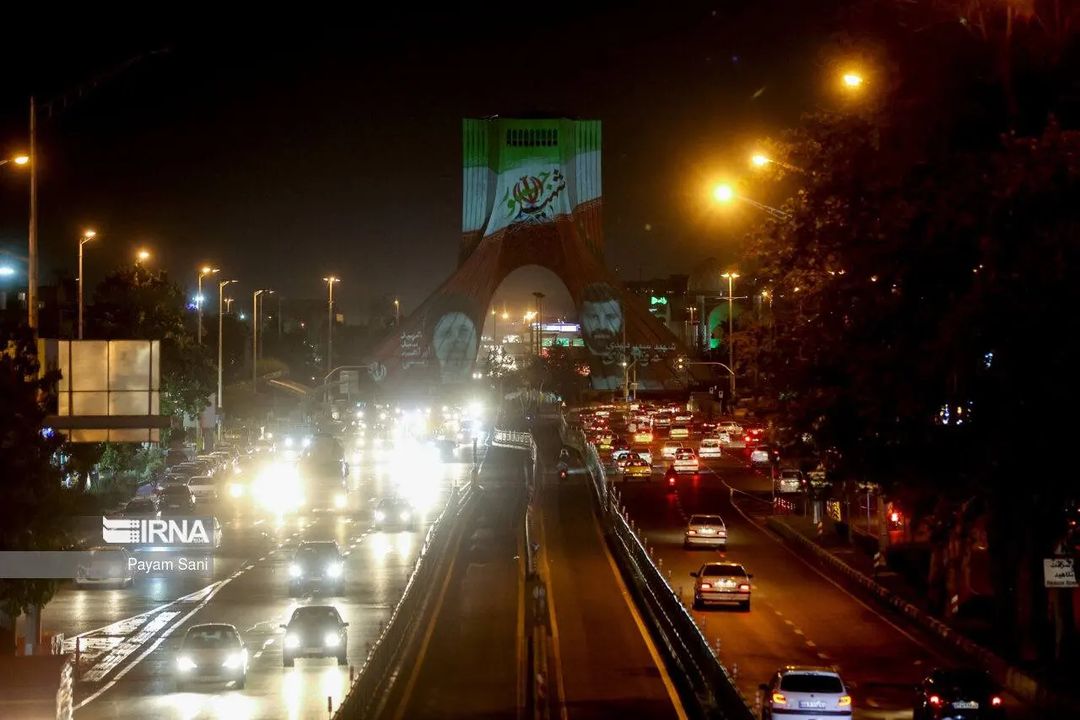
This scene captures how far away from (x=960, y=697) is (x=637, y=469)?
160 ft

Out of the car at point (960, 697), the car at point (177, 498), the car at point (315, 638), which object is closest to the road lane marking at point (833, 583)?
the car at point (960, 697)

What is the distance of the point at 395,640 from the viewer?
89.9 feet

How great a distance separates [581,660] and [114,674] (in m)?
8.43

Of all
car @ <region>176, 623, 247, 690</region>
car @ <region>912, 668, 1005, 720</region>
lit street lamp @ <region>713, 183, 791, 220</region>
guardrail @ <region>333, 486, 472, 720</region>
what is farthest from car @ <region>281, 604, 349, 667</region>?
car @ <region>912, 668, 1005, 720</region>

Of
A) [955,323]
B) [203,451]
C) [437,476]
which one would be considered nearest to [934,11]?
[955,323]

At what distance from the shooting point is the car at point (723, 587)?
1331 inches

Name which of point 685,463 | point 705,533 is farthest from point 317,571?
point 685,463

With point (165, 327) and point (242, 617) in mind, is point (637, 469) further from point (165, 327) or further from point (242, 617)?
point (242, 617)

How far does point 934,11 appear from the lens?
25516mm

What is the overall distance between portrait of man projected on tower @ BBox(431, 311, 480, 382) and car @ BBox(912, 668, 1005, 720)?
126 meters

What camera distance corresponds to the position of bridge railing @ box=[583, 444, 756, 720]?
20797 mm

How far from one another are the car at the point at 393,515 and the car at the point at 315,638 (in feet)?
81.8

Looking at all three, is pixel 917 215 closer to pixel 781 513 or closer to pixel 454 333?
pixel 781 513

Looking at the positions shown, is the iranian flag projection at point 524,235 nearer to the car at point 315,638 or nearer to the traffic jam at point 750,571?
the traffic jam at point 750,571
